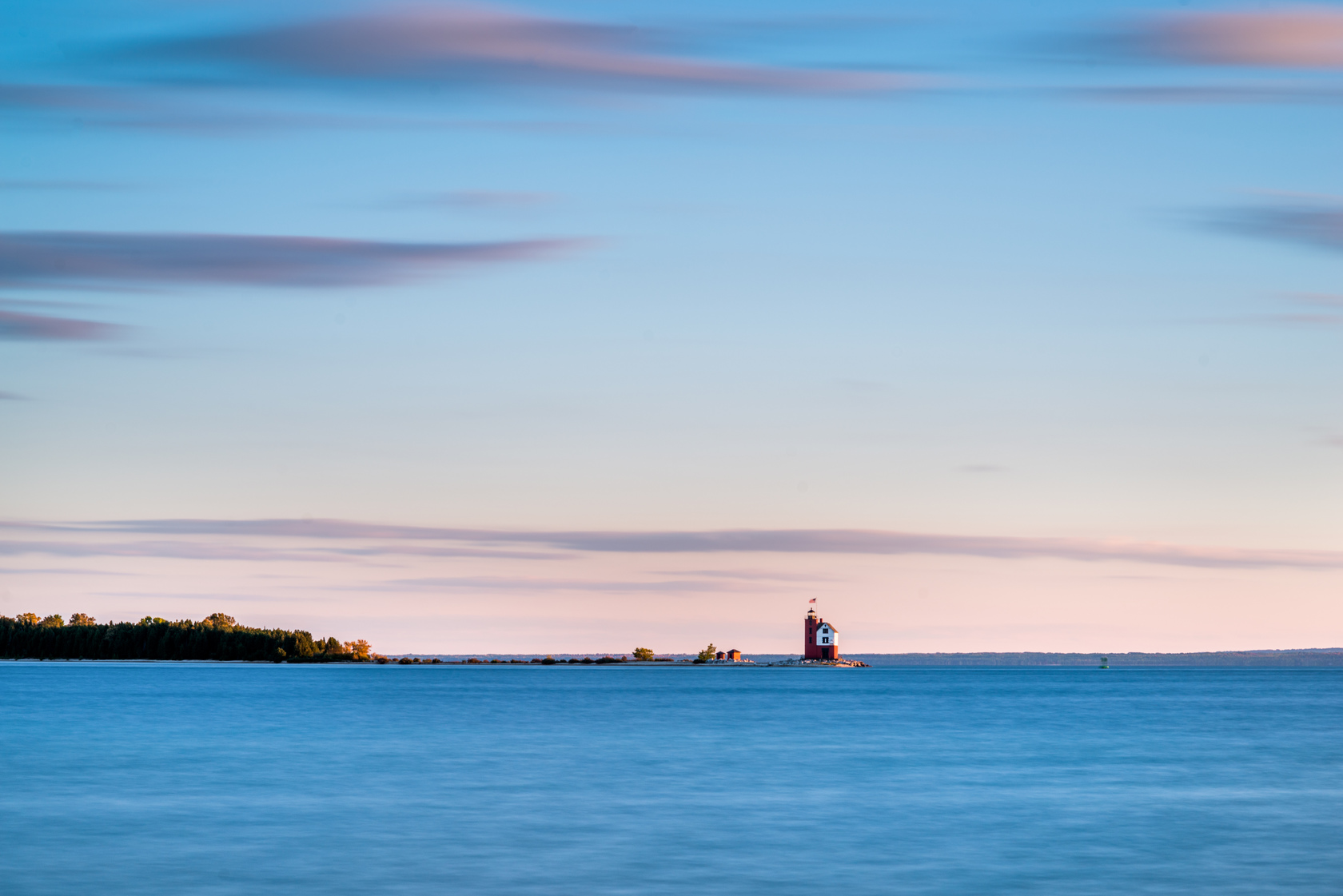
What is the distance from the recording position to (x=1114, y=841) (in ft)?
106

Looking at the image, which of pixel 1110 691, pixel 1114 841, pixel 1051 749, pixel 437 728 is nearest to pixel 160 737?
pixel 437 728

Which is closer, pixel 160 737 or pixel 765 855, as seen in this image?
pixel 765 855

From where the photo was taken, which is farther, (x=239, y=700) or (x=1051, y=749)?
(x=239, y=700)

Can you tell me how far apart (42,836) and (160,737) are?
31.2 metres

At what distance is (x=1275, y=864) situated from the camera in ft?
96.7

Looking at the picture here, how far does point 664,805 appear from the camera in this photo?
3856 centimetres

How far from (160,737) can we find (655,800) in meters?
31.7

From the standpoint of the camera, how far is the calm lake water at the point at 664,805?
91.5ft

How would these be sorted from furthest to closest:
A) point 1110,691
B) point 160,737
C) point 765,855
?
point 1110,691, point 160,737, point 765,855

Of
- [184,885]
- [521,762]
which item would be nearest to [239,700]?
[521,762]

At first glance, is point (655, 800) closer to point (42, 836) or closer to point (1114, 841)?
point (1114, 841)

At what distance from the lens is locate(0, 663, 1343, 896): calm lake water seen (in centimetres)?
2788

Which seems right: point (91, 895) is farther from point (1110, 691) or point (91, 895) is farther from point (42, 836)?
point (1110, 691)

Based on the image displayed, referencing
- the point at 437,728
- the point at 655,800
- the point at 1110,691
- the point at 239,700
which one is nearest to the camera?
the point at 655,800
